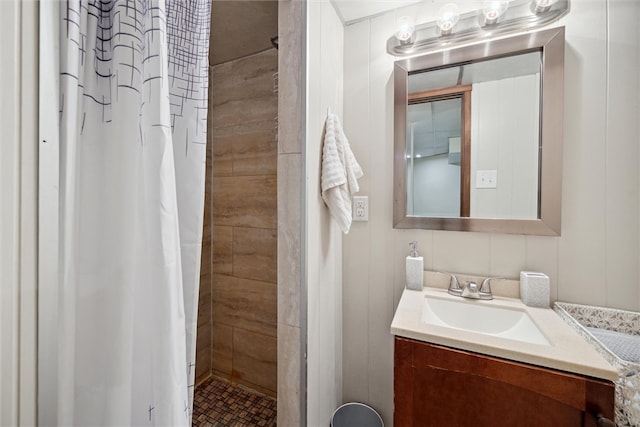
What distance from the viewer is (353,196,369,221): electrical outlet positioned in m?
1.44

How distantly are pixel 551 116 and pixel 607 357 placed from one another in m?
0.88

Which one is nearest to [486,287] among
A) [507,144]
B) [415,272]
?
[415,272]

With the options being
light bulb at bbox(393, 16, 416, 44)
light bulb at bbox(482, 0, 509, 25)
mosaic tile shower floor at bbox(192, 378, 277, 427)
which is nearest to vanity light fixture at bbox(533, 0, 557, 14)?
light bulb at bbox(482, 0, 509, 25)

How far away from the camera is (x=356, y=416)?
1.42 metres

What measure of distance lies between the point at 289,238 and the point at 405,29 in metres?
1.14

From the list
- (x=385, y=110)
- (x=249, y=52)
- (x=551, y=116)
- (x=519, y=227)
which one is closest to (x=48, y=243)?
(x=385, y=110)

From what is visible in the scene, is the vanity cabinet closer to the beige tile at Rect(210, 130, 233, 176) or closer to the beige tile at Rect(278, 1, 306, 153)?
the beige tile at Rect(278, 1, 306, 153)

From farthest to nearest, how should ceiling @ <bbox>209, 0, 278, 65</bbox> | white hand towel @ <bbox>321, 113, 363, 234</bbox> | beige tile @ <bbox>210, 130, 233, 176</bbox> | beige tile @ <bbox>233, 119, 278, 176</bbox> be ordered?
1. beige tile @ <bbox>210, 130, 233, 176</bbox>
2. beige tile @ <bbox>233, 119, 278, 176</bbox>
3. ceiling @ <bbox>209, 0, 278, 65</bbox>
4. white hand towel @ <bbox>321, 113, 363, 234</bbox>

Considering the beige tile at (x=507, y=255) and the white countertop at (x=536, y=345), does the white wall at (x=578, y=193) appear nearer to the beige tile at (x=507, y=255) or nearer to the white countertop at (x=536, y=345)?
the beige tile at (x=507, y=255)

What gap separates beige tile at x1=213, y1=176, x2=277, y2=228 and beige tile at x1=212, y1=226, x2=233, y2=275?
0.06 meters

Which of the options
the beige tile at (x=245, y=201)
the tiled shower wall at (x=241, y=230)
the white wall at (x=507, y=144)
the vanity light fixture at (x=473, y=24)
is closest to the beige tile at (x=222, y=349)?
the tiled shower wall at (x=241, y=230)

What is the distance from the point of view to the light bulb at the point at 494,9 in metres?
1.16

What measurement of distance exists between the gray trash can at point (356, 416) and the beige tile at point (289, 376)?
1.41ft

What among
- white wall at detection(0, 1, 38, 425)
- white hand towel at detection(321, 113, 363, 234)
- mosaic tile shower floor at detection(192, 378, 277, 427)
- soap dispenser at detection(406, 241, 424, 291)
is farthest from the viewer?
mosaic tile shower floor at detection(192, 378, 277, 427)
